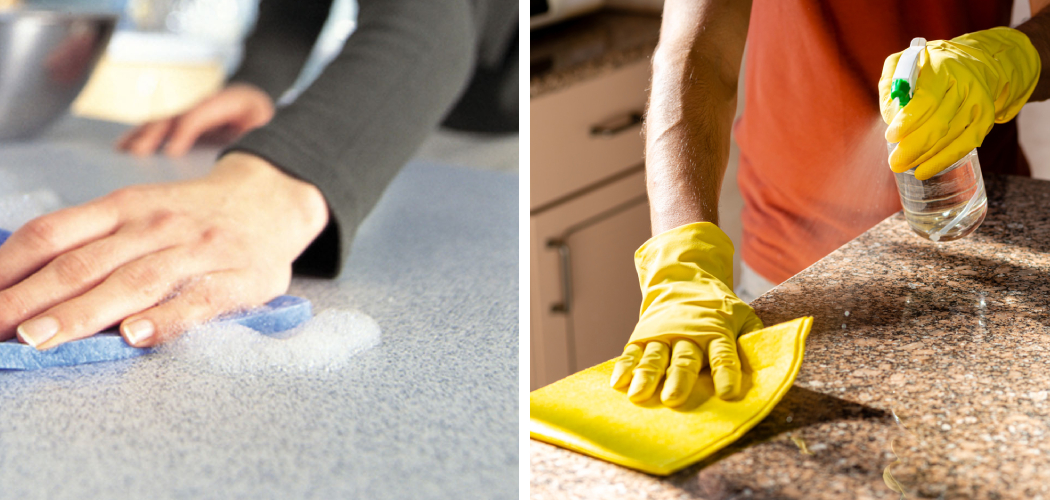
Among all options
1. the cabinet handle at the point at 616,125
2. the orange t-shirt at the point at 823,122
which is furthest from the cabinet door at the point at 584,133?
the orange t-shirt at the point at 823,122

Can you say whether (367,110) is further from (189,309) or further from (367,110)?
(189,309)

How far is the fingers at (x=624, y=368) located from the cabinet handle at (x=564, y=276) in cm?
118

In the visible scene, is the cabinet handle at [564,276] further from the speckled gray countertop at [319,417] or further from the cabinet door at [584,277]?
the speckled gray countertop at [319,417]

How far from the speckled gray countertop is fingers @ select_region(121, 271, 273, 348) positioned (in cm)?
3

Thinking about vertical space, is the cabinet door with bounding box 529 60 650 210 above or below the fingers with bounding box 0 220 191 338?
below

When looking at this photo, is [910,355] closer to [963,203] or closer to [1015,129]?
[963,203]

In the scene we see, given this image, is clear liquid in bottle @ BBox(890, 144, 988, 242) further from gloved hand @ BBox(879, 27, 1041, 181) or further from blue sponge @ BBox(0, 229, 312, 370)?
blue sponge @ BBox(0, 229, 312, 370)

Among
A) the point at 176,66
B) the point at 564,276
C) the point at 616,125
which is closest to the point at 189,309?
the point at 176,66

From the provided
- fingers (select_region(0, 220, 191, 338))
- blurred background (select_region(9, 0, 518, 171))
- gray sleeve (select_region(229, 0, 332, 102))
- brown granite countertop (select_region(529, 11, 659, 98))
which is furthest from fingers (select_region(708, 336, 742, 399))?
brown granite countertop (select_region(529, 11, 659, 98))

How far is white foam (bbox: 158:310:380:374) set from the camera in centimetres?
64

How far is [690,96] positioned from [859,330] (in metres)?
0.38

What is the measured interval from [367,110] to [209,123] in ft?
1.50

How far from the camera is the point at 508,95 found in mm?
1445

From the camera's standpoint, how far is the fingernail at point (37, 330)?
63 centimetres
